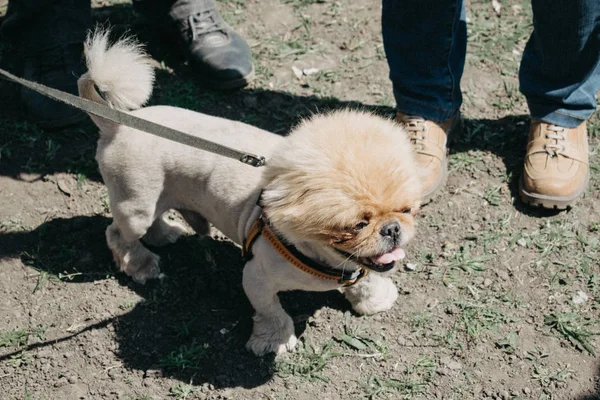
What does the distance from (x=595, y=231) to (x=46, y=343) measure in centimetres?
327

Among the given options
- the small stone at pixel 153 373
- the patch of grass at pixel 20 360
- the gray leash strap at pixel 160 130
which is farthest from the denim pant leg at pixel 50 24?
the small stone at pixel 153 373

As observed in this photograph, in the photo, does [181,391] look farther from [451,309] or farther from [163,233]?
[451,309]

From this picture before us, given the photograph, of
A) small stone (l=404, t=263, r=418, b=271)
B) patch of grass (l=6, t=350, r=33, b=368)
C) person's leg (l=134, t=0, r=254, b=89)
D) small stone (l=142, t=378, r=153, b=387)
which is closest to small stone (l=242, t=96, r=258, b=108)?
person's leg (l=134, t=0, r=254, b=89)

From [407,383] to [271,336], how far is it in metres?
0.74

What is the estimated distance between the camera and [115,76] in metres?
2.59

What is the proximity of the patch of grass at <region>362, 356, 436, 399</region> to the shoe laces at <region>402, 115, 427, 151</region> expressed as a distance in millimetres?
1373

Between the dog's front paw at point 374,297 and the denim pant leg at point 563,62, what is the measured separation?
5.07 feet

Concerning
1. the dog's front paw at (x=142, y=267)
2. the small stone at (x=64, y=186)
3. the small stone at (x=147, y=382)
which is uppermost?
the small stone at (x=64, y=186)

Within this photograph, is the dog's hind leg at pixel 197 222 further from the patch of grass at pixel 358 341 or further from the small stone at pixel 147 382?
the patch of grass at pixel 358 341

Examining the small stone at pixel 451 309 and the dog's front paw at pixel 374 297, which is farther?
the small stone at pixel 451 309

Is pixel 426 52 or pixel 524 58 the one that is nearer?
pixel 426 52

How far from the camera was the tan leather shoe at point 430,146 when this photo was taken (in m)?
3.62

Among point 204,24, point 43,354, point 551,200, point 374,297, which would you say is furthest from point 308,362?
point 204,24

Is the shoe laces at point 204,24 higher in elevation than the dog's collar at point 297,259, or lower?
higher
